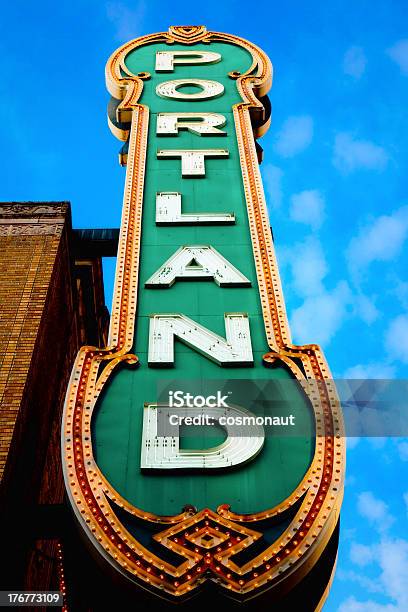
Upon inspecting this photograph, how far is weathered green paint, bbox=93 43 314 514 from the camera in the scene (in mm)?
8219

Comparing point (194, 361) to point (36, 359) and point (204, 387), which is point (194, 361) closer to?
point (204, 387)

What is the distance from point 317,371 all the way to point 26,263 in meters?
6.31

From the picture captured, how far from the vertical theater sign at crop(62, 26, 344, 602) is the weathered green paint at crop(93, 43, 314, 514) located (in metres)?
0.02

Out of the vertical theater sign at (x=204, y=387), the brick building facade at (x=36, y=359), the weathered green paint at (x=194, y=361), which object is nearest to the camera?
the vertical theater sign at (x=204, y=387)

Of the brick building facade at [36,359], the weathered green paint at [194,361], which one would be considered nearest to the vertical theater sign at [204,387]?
the weathered green paint at [194,361]

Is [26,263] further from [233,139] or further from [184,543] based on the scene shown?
[184,543]

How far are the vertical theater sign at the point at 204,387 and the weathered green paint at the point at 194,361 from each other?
0.8 inches

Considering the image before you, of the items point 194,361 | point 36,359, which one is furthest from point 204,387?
point 36,359

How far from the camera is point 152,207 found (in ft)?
42.5

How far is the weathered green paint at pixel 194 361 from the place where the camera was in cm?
822

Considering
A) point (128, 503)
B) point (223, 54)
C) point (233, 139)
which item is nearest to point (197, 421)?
point (128, 503)

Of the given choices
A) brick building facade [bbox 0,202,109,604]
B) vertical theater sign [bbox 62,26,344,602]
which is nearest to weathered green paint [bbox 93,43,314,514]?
vertical theater sign [bbox 62,26,344,602]

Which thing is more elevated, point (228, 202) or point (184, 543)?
point (228, 202)

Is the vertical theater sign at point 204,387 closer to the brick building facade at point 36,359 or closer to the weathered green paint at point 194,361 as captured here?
the weathered green paint at point 194,361
